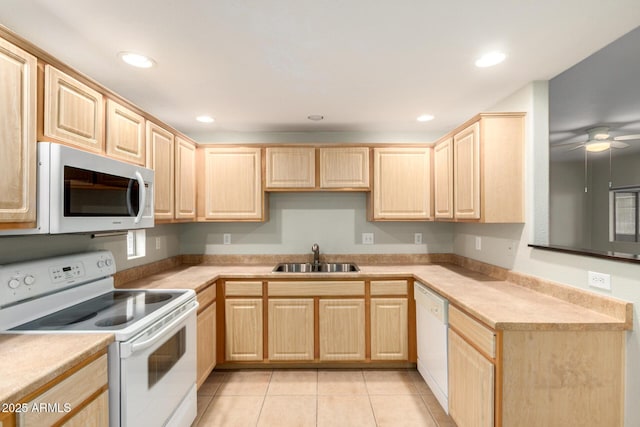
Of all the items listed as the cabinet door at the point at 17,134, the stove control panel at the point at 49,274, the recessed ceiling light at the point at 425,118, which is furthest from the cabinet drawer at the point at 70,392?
the recessed ceiling light at the point at 425,118

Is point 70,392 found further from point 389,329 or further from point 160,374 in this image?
point 389,329

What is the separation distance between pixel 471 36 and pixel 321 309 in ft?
7.48

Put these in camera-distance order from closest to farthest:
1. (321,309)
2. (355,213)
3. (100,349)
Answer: (100,349) → (321,309) → (355,213)

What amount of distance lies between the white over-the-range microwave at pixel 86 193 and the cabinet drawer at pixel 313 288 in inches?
48.1

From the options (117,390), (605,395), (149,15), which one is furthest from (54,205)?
(605,395)

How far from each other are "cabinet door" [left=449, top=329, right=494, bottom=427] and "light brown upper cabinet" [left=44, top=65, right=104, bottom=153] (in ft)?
7.68

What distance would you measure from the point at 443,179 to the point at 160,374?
103 inches

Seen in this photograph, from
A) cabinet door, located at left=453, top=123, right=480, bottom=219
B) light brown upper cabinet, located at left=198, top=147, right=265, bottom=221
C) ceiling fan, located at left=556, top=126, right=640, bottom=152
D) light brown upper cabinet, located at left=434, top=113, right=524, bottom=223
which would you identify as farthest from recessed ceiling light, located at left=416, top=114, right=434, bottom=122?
light brown upper cabinet, located at left=198, top=147, right=265, bottom=221

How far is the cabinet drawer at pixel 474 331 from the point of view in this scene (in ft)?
4.86

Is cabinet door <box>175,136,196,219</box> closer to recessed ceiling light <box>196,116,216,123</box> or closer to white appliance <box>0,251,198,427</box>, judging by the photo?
recessed ceiling light <box>196,116,216,123</box>

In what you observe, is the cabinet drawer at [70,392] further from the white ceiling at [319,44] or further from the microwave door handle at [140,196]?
the white ceiling at [319,44]

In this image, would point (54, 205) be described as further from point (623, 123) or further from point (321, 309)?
point (623, 123)

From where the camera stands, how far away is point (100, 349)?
4.02 feet

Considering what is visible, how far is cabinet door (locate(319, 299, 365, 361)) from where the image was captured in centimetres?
273
